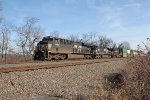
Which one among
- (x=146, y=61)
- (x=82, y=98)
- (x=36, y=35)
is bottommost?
(x=82, y=98)

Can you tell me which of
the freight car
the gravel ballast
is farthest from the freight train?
the gravel ballast

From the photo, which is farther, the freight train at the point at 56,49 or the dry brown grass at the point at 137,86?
the freight train at the point at 56,49

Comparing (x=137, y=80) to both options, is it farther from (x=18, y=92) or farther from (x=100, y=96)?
(x=18, y=92)

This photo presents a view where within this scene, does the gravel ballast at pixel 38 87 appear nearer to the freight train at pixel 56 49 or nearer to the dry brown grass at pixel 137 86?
the dry brown grass at pixel 137 86

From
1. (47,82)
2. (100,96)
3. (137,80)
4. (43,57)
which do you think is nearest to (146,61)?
(137,80)

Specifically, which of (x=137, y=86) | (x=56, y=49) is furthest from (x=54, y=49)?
(x=137, y=86)

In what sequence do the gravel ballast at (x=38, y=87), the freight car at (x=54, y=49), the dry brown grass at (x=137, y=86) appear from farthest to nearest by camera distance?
1. the freight car at (x=54, y=49)
2. the dry brown grass at (x=137, y=86)
3. the gravel ballast at (x=38, y=87)

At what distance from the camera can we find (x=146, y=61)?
11.6 meters

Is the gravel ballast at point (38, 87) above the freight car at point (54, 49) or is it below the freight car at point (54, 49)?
below

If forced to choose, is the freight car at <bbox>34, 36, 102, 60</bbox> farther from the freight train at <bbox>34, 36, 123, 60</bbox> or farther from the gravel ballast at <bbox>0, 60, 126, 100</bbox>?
the gravel ballast at <bbox>0, 60, 126, 100</bbox>

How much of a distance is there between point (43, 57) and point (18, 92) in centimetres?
2139

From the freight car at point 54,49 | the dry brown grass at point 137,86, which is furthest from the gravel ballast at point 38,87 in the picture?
the freight car at point 54,49

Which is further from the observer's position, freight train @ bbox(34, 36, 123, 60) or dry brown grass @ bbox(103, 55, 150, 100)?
freight train @ bbox(34, 36, 123, 60)

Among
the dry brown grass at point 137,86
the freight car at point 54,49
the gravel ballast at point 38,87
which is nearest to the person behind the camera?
the gravel ballast at point 38,87
